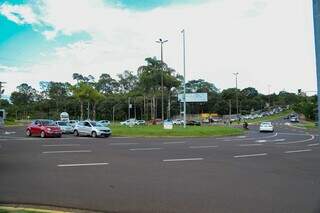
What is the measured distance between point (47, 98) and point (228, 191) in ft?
476

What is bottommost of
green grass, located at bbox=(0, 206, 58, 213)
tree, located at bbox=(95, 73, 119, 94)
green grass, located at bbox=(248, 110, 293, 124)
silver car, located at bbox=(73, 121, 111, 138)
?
green grass, located at bbox=(0, 206, 58, 213)

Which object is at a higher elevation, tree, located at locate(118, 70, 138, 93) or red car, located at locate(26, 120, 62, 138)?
tree, located at locate(118, 70, 138, 93)

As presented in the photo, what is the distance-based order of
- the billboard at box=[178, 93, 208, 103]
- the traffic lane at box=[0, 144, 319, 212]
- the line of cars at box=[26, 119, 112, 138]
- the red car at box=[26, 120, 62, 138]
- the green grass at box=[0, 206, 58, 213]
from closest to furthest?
1. the green grass at box=[0, 206, 58, 213]
2. the traffic lane at box=[0, 144, 319, 212]
3. the red car at box=[26, 120, 62, 138]
4. the line of cars at box=[26, 119, 112, 138]
5. the billboard at box=[178, 93, 208, 103]

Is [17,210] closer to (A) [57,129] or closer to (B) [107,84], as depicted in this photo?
(A) [57,129]

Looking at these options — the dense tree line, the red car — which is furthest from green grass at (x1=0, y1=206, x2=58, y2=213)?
the dense tree line

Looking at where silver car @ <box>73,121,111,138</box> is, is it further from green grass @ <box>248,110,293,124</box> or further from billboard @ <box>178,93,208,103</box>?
green grass @ <box>248,110,293,124</box>

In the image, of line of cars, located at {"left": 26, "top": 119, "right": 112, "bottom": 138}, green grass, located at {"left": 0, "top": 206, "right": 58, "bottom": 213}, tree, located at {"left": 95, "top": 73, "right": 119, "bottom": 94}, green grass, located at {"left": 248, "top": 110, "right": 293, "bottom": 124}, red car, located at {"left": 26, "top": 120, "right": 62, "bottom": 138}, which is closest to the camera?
green grass, located at {"left": 0, "top": 206, "right": 58, "bottom": 213}

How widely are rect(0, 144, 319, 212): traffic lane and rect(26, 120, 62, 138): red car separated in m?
22.2

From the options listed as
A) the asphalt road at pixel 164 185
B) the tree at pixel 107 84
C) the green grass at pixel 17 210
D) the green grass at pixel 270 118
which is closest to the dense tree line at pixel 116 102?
the tree at pixel 107 84

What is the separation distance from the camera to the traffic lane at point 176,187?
26.6ft

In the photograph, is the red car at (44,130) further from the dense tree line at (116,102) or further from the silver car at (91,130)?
the dense tree line at (116,102)

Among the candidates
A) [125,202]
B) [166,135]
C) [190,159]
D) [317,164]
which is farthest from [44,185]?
[166,135]

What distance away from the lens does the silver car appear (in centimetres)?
3716

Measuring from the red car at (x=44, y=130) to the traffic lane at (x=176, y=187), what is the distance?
873 inches
